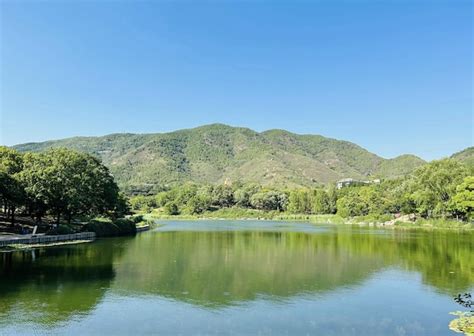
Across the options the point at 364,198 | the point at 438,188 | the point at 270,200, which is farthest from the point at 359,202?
the point at 270,200

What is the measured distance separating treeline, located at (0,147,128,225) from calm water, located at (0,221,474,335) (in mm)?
11089

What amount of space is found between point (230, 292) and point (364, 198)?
92.7 meters

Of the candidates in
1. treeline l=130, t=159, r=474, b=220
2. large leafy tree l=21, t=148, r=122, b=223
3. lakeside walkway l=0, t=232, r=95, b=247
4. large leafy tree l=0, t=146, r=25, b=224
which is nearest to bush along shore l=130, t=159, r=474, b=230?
treeline l=130, t=159, r=474, b=220

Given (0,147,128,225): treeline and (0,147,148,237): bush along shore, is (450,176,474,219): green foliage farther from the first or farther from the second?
(0,147,128,225): treeline

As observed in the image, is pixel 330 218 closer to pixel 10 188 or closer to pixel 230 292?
pixel 10 188

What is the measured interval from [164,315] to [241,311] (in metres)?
3.17

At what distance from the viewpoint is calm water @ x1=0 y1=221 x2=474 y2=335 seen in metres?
15.6

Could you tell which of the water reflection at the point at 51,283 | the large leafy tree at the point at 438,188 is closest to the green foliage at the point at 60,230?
the water reflection at the point at 51,283

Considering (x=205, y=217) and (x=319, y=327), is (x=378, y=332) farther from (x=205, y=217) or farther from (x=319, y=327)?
(x=205, y=217)

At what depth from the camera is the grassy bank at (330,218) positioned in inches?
2972

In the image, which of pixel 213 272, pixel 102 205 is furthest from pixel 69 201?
pixel 213 272

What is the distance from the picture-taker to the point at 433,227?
76.2 meters

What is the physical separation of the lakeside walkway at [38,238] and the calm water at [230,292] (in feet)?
10.5

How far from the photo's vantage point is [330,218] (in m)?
113
